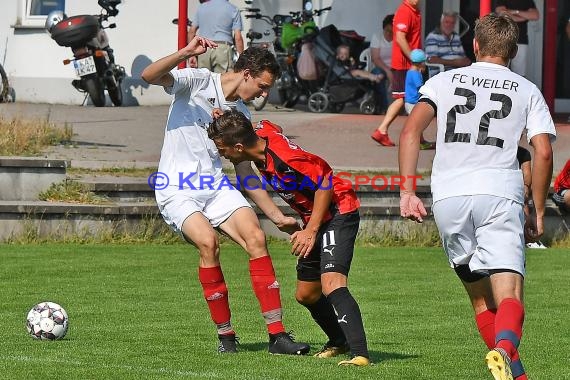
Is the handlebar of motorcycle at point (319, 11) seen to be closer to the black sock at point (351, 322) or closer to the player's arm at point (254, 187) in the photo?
the player's arm at point (254, 187)

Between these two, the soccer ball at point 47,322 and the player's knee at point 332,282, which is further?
the soccer ball at point 47,322

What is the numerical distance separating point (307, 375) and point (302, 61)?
13883 mm

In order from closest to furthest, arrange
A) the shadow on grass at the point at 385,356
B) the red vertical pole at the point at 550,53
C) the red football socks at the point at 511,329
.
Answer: the red football socks at the point at 511,329, the shadow on grass at the point at 385,356, the red vertical pole at the point at 550,53

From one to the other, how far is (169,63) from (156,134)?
31.9 ft

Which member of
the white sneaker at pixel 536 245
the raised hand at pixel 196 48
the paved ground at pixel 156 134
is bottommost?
the white sneaker at pixel 536 245

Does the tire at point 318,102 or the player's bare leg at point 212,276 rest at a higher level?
the player's bare leg at point 212,276

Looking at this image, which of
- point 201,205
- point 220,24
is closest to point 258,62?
point 201,205

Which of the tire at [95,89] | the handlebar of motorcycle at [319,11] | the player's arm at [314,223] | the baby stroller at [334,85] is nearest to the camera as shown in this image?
the player's arm at [314,223]

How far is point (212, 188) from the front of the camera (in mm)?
8508

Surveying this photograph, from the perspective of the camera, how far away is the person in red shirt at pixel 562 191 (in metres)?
14.5

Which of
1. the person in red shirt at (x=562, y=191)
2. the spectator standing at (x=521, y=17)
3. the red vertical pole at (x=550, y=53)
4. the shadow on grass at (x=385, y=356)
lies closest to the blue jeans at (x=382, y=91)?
the spectator standing at (x=521, y=17)

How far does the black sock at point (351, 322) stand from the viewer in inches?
300

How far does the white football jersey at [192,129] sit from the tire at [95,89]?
40.4 feet

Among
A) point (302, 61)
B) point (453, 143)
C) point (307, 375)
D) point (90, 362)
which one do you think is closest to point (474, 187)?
point (453, 143)
